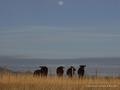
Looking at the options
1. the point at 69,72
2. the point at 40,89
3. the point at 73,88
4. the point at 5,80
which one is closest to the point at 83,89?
the point at 73,88

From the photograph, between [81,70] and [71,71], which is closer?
[71,71]

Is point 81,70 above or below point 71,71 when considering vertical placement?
above

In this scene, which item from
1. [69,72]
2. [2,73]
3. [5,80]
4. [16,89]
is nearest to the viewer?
[16,89]

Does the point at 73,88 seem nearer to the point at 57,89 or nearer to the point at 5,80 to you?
the point at 57,89

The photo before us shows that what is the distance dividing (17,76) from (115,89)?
31.4 feet

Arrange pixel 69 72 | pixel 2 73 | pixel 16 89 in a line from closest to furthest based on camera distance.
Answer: pixel 16 89, pixel 2 73, pixel 69 72

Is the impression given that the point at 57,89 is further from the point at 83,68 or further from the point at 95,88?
the point at 83,68

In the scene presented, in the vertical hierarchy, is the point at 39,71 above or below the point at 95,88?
above

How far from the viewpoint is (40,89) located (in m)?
23.8

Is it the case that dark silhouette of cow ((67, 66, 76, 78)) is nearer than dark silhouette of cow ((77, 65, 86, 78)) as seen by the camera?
Yes

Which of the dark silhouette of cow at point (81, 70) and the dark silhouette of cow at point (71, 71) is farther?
the dark silhouette of cow at point (81, 70)

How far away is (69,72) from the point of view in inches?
1745

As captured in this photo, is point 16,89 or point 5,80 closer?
point 16,89

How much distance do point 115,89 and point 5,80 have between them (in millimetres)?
8908
